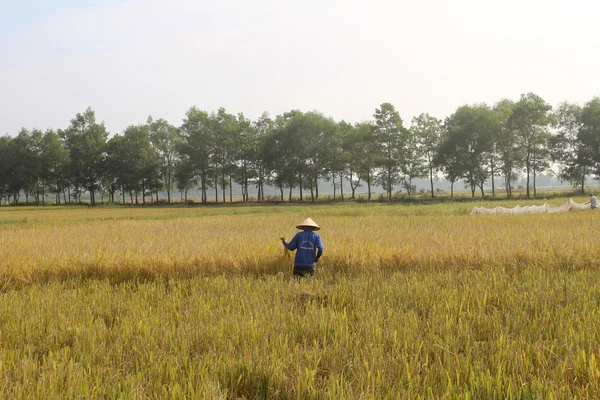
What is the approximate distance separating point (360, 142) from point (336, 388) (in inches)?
2267

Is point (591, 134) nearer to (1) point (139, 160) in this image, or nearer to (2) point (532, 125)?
(2) point (532, 125)

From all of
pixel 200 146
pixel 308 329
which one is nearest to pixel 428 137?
pixel 200 146

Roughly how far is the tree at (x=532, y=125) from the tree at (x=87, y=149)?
211 feet

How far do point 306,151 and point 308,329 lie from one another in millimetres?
55644

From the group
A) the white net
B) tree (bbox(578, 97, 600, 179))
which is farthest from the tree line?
the white net

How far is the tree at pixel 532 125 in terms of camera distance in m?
48.8

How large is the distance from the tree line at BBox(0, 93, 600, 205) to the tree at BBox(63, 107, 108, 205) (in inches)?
6.8

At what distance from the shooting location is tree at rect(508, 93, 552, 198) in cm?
4875

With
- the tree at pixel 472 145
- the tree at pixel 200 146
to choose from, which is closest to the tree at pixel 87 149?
the tree at pixel 200 146

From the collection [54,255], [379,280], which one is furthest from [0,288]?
[379,280]

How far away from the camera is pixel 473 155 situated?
53.3 metres

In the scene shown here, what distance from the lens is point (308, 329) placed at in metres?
3.99

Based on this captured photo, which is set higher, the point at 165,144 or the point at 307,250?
the point at 165,144

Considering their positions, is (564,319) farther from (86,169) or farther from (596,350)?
(86,169)
